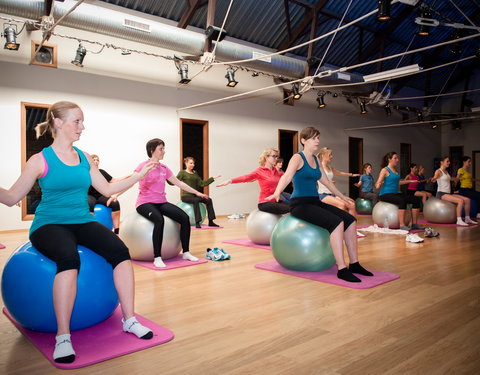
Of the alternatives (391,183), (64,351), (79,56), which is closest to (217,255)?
(64,351)

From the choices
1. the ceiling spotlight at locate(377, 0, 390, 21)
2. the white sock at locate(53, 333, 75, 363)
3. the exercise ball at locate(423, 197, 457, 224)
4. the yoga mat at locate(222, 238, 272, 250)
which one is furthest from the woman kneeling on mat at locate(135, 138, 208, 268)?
the exercise ball at locate(423, 197, 457, 224)

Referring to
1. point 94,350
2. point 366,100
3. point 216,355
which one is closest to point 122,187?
point 94,350

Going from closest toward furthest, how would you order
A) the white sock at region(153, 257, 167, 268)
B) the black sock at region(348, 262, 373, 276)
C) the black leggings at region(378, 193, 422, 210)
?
the black sock at region(348, 262, 373, 276) < the white sock at region(153, 257, 167, 268) < the black leggings at region(378, 193, 422, 210)

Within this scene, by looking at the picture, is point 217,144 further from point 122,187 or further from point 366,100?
point 122,187

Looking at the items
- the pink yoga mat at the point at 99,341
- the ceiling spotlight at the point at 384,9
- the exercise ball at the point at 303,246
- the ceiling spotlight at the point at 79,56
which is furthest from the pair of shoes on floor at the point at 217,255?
the ceiling spotlight at the point at 79,56

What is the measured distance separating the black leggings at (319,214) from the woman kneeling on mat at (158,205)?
1.00 m

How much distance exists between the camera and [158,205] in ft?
13.0

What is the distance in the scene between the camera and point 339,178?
11609 millimetres

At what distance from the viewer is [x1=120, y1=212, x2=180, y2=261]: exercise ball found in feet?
12.8

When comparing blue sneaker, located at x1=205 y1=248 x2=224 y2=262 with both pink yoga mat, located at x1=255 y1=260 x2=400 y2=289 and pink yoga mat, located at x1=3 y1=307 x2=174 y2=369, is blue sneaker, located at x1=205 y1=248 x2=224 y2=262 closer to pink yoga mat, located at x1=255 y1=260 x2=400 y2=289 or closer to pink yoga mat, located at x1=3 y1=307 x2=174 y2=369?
pink yoga mat, located at x1=255 y1=260 x2=400 y2=289

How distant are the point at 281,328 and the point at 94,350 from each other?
951 millimetres

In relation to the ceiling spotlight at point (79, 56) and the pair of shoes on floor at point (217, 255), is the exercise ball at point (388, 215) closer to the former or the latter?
the pair of shoes on floor at point (217, 255)

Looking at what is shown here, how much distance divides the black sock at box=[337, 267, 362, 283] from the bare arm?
2.24 metres

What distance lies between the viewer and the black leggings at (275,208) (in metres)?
4.82
